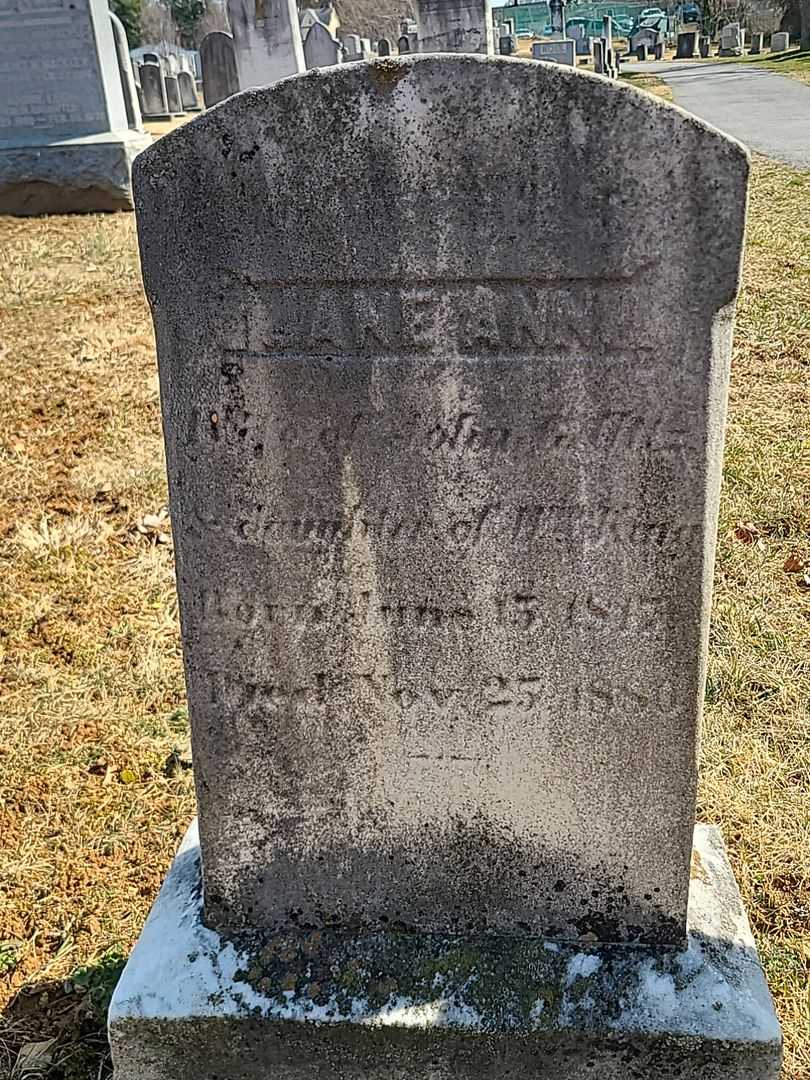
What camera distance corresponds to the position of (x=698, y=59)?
40.5 meters

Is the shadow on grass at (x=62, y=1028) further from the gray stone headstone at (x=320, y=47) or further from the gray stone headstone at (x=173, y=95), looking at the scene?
the gray stone headstone at (x=173, y=95)

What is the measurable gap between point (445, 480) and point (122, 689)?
7.16ft

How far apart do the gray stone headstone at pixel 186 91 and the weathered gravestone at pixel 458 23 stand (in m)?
11.4

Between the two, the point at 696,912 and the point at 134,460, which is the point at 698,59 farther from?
the point at 696,912

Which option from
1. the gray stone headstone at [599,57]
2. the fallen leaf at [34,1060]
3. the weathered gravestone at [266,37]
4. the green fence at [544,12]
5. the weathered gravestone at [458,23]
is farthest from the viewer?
the green fence at [544,12]

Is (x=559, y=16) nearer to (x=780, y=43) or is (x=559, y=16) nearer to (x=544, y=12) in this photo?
(x=780, y=43)

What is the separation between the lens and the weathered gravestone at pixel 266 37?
13.4 m

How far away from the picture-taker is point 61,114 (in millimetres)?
10781

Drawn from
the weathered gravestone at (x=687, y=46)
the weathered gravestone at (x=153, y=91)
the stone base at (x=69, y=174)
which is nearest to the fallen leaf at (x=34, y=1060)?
the stone base at (x=69, y=174)

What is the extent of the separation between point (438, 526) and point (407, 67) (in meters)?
0.73

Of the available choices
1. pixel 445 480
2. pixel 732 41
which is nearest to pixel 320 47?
pixel 445 480

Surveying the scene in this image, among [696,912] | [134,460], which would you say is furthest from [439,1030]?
[134,460]

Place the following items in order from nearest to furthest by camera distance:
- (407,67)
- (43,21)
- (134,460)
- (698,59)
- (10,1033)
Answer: (407,67) → (10,1033) → (134,460) → (43,21) → (698,59)

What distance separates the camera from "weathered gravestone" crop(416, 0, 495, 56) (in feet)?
50.7
